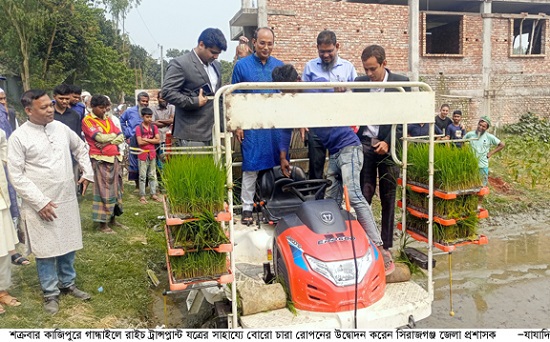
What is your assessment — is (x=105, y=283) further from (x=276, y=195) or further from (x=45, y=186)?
(x=276, y=195)

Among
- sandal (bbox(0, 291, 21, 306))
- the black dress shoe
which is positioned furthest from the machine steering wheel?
sandal (bbox(0, 291, 21, 306))

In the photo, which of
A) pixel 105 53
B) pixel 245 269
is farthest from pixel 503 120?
pixel 105 53

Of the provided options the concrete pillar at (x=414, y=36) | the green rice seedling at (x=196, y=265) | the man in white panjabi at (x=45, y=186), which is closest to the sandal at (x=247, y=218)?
the green rice seedling at (x=196, y=265)

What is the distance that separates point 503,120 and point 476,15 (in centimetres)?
381

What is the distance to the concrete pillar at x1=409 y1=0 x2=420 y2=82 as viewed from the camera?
46.1ft

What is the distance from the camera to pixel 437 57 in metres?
15.1

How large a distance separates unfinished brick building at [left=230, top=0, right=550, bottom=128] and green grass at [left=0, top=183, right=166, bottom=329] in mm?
8173

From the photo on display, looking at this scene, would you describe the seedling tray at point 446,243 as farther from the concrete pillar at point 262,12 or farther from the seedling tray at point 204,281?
the concrete pillar at point 262,12

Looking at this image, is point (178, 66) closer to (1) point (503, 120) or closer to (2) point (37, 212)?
(2) point (37, 212)

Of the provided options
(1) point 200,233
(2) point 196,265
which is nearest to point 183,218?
(1) point 200,233

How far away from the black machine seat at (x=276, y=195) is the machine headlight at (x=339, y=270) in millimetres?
1139

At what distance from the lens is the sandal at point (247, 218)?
14.6 feet

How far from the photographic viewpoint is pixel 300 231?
3279mm

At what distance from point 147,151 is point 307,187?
476 centimetres
